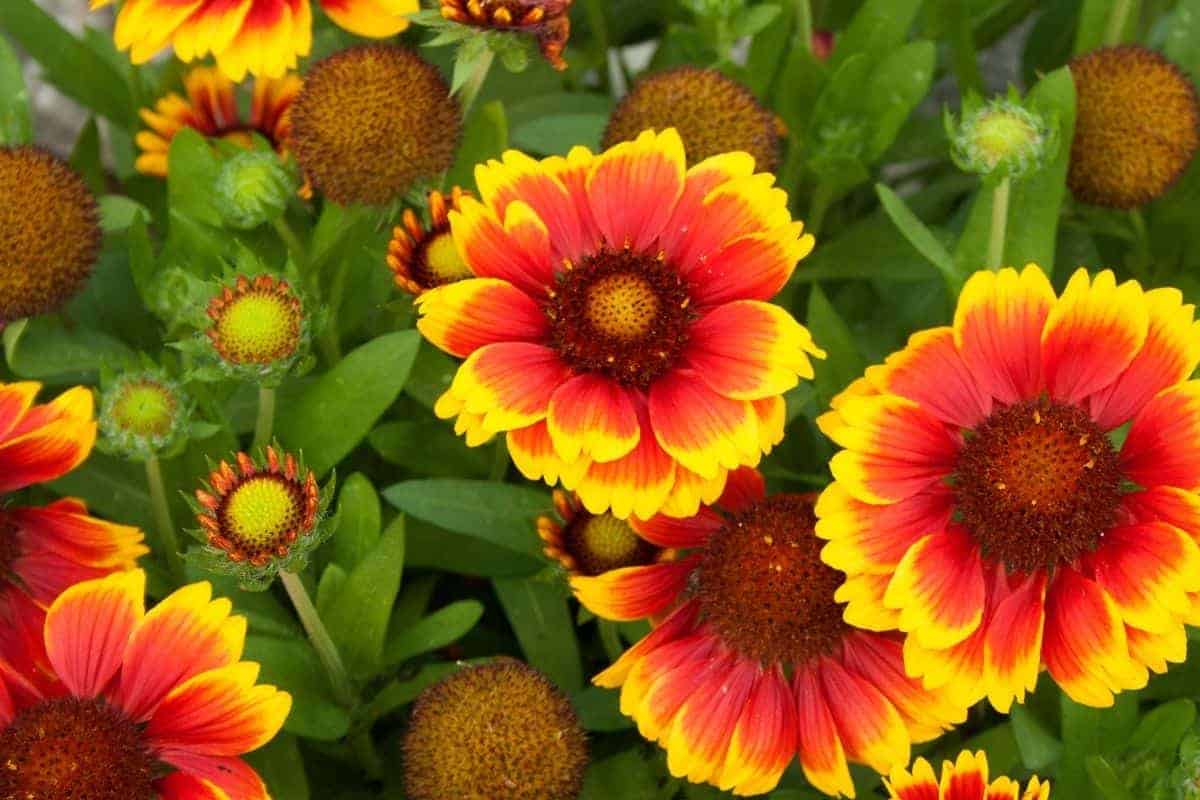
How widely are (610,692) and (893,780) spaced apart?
369mm

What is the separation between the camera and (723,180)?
1195 mm

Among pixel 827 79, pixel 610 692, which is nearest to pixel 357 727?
pixel 610 692

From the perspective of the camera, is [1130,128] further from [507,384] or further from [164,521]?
[164,521]

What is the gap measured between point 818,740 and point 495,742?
0.25 meters

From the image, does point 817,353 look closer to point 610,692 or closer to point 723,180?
point 723,180

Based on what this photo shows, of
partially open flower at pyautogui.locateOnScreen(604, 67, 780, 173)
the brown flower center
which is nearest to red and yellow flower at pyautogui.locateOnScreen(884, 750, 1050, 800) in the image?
the brown flower center

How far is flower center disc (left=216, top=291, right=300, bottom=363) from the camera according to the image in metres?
1.23

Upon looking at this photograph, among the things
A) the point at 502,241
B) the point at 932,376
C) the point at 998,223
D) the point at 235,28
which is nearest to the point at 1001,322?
the point at 932,376

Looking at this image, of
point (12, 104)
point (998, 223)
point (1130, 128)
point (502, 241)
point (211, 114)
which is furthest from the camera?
point (211, 114)

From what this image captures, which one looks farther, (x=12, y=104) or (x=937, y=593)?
(x=12, y=104)

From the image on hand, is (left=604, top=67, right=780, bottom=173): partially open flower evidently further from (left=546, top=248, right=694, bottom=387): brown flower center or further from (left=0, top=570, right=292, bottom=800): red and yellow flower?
(left=0, top=570, right=292, bottom=800): red and yellow flower

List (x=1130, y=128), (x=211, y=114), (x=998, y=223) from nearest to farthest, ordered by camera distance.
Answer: (x=998, y=223), (x=1130, y=128), (x=211, y=114)

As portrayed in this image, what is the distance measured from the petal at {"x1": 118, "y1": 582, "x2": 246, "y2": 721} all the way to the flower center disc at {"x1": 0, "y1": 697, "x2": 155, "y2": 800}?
0.04 metres

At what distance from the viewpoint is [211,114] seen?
1767mm
